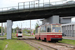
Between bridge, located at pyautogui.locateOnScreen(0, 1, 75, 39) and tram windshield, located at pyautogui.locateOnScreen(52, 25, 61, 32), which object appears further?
bridge, located at pyautogui.locateOnScreen(0, 1, 75, 39)

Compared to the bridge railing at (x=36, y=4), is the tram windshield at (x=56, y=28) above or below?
below

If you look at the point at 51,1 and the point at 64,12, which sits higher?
the point at 51,1

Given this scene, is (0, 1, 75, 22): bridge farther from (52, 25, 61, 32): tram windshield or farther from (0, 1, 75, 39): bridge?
(52, 25, 61, 32): tram windshield

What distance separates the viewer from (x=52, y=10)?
30.5m

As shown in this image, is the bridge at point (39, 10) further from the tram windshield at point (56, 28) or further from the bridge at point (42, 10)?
the tram windshield at point (56, 28)

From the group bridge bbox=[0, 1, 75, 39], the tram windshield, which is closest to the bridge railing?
bridge bbox=[0, 1, 75, 39]

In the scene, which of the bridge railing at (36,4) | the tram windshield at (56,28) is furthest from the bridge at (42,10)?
the tram windshield at (56,28)

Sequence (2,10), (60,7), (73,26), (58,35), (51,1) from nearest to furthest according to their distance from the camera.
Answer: (58,35) < (60,7) < (51,1) < (2,10) < (73,26)

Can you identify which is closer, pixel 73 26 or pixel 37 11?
pixel 37 11

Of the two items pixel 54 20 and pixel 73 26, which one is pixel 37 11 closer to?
pixel 54 20

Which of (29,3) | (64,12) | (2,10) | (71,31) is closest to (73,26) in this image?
(71,31)

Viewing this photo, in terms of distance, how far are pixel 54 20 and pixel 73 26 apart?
46.4ft

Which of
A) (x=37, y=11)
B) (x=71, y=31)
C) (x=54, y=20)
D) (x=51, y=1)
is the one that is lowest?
(x=71, y=31)

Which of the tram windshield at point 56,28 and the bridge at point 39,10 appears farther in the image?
the bridge at point 39,10
